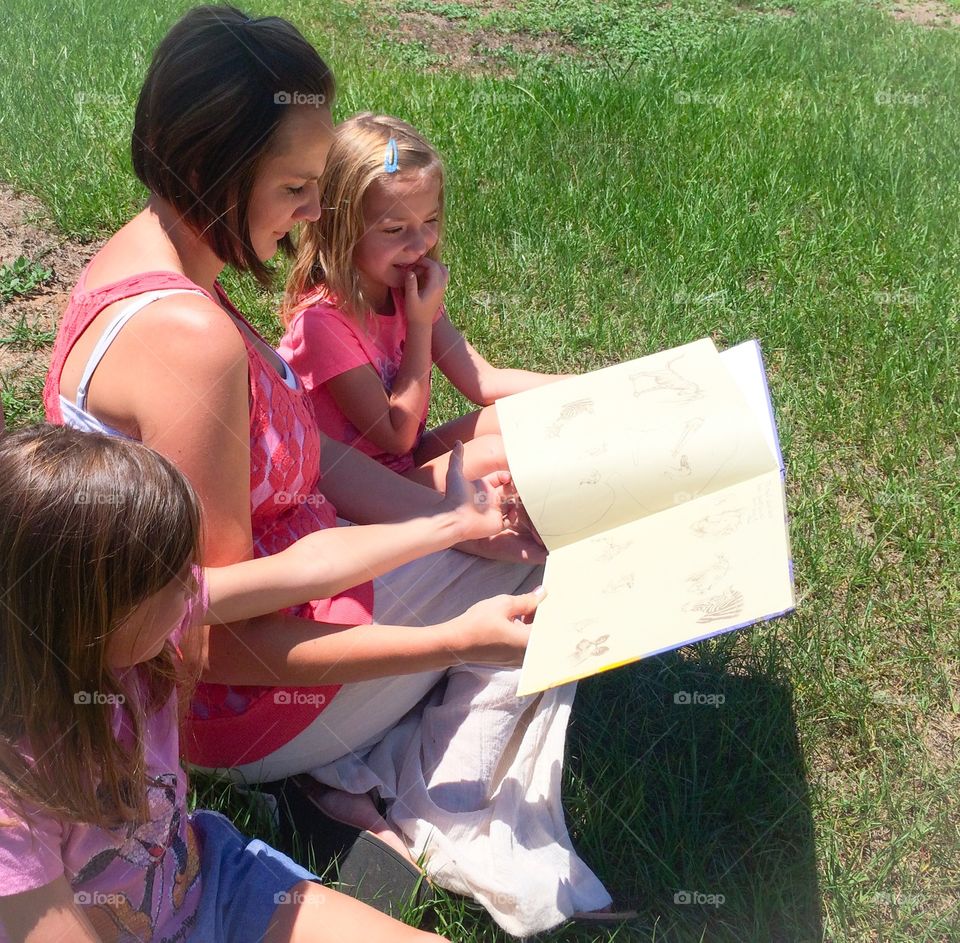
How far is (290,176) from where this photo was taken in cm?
178

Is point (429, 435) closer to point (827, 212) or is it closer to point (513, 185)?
point (513, 185)

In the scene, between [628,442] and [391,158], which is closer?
[628,442]

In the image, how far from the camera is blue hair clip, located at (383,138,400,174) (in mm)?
2254

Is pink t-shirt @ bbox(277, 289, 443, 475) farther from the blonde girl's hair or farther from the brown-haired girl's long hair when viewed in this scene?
the brown-haired girl's long hair

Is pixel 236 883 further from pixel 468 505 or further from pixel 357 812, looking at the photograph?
pixel 468 505

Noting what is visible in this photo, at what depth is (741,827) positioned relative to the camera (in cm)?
210

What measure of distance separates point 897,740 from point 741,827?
429 mm

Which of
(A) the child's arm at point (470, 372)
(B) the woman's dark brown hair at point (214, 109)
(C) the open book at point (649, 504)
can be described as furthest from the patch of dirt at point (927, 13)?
(B) the woman's dark brown hair at point (214, 109)

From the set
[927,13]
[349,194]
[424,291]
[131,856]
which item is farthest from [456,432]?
[927,13]

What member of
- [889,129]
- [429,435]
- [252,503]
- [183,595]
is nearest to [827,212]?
[889,129]

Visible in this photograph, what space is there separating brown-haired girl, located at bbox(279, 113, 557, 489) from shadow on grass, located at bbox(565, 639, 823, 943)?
2.01 ft

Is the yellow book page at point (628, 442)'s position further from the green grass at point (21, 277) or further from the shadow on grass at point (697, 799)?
the green grass at point (21, 277)

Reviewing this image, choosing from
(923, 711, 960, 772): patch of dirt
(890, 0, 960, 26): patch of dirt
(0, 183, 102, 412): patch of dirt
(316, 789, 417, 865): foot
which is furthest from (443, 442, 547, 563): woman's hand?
(890, 0, 960, 26): patch of dirt

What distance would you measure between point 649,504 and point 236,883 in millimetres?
880
